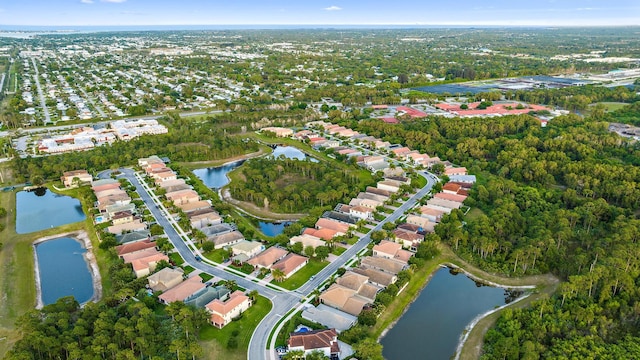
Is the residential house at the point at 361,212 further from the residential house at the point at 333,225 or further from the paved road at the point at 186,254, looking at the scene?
the paved road at the point at 186,254

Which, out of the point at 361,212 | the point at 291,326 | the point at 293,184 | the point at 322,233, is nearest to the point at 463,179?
the point at 361,212

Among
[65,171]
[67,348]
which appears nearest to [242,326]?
[67,348]

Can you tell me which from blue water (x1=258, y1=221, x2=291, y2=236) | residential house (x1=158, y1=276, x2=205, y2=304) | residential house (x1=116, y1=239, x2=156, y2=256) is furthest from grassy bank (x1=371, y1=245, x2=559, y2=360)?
residential house (x1=116, y1=239, x2=156, y2=256)

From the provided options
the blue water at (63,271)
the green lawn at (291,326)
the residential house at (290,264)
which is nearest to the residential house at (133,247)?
the blue water at (63,271)

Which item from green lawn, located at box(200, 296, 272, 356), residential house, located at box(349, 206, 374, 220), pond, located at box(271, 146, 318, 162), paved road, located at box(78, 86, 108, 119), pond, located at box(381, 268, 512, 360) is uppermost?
paved road, located at box(78, 86, 108, 119)

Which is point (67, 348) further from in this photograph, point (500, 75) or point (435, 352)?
point (500, 75)

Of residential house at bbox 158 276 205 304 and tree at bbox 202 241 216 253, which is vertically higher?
tree at bbox 202 241 216 253

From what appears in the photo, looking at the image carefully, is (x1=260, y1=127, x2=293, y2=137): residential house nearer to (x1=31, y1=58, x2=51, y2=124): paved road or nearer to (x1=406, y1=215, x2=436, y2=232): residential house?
(x1=406, y1=215, x2=436, y2=232): residential house
